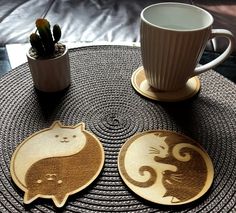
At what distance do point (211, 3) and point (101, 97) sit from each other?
2.48 ft

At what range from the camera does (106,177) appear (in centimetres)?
39

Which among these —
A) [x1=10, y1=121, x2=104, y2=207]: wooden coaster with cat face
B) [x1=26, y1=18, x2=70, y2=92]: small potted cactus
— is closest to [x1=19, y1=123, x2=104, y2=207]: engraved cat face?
[x1=10, y1=121, x2=104, y2=207]: wooden coaster with cat face

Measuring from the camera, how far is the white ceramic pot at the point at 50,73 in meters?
0.50

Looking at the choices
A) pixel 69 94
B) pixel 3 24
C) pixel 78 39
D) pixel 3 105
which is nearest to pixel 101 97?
pixel 69 94

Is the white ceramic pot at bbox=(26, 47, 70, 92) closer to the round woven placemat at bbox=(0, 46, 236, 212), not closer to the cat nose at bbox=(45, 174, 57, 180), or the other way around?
the round woven placemat at bbox=(0, 46, 236, 212)

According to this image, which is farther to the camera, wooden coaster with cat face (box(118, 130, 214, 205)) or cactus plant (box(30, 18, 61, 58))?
cactus plant (box(30, 18, 61, 58))

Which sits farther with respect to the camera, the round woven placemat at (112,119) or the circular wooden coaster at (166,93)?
the circular wooden coaster at (166,93)

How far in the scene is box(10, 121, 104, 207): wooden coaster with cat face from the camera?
1.21ft

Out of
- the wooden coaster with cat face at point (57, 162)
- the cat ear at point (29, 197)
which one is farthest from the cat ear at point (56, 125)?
the cat ear at point (29, 197)

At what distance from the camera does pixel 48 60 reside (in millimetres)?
499

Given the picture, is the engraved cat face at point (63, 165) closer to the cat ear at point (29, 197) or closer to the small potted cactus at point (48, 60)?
the cat ear at point (29, 197)

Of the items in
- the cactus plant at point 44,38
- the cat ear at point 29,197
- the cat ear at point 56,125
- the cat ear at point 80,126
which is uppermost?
the cactus plant at point 44,38

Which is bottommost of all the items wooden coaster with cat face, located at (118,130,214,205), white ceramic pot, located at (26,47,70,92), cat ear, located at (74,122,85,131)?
wooden coaster with cat face, located at (118,130,214,205)

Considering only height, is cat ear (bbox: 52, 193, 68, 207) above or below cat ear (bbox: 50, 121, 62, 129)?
below
